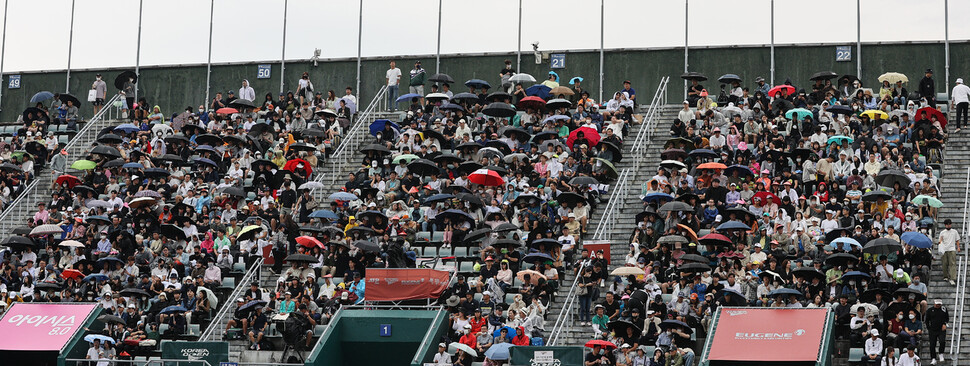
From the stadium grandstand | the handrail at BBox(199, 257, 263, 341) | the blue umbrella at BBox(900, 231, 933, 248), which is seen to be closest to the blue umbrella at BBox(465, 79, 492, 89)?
the stadium grandstand

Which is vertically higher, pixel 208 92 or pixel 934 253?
pixel 208 92

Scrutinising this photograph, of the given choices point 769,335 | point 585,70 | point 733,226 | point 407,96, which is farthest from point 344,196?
point 585,70

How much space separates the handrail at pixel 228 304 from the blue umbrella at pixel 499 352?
735 cm

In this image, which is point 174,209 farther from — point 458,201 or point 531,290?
point 531,290

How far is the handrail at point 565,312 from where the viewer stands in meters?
32.4

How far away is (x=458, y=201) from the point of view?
36.8m

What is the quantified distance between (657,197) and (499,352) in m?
7.38

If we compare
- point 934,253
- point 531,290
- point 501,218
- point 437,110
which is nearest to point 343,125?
point 437,110

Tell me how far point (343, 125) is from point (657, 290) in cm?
1585

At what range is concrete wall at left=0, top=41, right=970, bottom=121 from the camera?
153ft

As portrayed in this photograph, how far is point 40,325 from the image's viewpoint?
34562mm

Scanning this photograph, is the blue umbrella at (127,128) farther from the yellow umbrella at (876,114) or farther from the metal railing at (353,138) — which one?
the yellow umbrella at (876,114)

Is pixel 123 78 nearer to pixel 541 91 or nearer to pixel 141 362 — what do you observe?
pixel 541 91

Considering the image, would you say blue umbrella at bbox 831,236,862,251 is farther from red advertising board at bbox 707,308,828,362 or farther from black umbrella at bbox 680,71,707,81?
black umbrella at bbox 680,71,707,81
